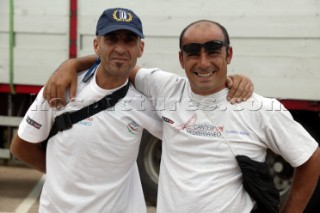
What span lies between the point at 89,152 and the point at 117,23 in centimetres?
62

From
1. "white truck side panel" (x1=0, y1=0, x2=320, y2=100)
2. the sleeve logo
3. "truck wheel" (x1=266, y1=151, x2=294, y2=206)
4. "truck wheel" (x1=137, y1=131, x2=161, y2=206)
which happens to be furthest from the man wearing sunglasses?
"truck wheel" (x1=137, y1=131, x2=161, y2=206)

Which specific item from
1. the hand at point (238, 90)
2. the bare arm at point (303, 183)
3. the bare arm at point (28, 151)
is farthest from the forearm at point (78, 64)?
the bare arm at point (303, 183)

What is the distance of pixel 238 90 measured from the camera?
6.70 ft

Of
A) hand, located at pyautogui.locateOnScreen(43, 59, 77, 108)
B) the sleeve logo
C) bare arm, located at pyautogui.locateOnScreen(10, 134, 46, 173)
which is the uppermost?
hand, located at pyautogui.locateOnScreen(43, 59, 77, 108)

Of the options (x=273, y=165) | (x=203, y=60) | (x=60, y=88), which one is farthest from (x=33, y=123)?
(x=273, y=165)

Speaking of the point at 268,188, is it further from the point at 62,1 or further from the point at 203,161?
the point at 62,1

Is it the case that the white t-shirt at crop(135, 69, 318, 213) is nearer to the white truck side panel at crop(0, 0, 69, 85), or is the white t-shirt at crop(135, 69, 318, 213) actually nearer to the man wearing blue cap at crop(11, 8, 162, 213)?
the man wearing blue cap at crop(11, 8, 162, 213)

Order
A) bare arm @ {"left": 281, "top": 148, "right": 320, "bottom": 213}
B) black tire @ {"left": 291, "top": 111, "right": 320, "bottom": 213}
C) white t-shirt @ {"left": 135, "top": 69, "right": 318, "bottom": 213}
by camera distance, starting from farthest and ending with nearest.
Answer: black tire @ {"left": 291, "top": 111, "right": 320, "bottom": 213} < bare arm @ {"left": 281, "top": 148, "right": 320, "bottom": 213} < white t-shirt @ {"left": 135, "top": 69, "right": 318, "bottom": 213}

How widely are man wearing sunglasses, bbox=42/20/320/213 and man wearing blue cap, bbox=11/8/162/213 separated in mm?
242

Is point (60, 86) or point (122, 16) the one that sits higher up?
point (122, 16)

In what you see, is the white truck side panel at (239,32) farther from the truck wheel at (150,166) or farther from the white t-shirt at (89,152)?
the white t-shirt at (89,152)

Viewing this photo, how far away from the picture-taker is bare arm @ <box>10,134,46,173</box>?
7.64 feet

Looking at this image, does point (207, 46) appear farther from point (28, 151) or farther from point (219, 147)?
point (28, 151)

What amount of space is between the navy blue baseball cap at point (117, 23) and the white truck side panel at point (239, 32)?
6.09 feet
